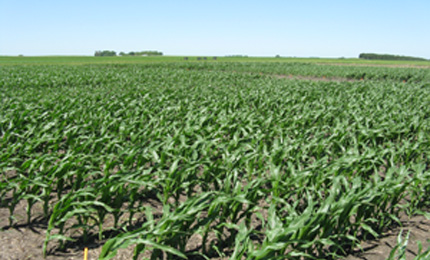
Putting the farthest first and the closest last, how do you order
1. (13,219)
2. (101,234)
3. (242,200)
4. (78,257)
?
(13,219) < (101,234) < (78,257) < (242,200)

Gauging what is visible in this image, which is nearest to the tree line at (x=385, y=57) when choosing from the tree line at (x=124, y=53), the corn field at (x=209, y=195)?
the tree line at (x=124, y=53)

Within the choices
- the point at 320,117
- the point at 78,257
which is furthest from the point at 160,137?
the point at 320,117

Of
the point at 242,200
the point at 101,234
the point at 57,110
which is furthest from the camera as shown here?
the point at 57,110

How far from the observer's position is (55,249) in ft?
10.3

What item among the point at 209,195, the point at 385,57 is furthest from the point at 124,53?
the point at 209,195

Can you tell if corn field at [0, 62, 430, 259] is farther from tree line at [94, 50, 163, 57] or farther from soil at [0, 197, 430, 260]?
tree line at [94, 50, 163, 57]

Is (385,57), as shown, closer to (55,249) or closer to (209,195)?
(209,195)

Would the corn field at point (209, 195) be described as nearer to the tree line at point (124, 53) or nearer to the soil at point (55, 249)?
the soil at point (55, 249)

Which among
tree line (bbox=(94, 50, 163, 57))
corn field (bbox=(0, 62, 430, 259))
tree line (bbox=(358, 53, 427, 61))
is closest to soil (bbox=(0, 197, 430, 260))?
corn field (bbox=(0, 62, 430, 259))

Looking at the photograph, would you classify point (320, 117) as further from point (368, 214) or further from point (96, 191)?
point (96, 191)

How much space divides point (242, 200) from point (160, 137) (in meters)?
3.14

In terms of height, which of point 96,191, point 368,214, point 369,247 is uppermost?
point 96,191

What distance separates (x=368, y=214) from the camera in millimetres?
3457

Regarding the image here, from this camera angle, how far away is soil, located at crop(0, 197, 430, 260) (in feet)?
10.0
